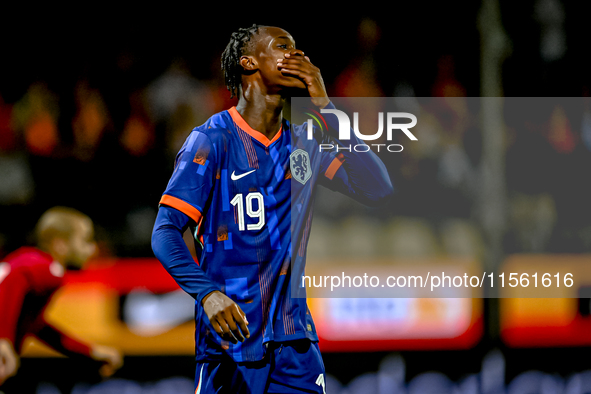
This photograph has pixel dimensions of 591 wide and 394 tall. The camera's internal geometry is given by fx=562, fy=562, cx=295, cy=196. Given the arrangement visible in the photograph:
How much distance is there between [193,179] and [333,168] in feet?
1.69

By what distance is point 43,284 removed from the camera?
3.03m

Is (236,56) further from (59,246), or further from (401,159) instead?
(59,246)

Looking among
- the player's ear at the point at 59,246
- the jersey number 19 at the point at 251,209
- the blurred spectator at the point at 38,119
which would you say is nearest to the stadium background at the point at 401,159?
the blurred spectator at the point at 38,119

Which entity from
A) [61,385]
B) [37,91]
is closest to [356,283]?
[61,385]

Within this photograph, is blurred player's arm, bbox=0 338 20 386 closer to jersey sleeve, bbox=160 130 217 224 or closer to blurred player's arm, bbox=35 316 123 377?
blurred player's arm, bbox=35 316 123 377

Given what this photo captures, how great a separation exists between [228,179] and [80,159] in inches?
83.3

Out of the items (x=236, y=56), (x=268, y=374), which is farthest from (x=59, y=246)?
(x=268, y=374)

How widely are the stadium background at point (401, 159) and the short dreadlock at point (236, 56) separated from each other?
1.36m

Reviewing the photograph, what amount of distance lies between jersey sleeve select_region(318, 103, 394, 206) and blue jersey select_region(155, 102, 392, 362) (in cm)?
16

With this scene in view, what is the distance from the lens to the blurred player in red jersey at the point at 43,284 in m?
2.92

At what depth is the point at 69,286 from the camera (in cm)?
328

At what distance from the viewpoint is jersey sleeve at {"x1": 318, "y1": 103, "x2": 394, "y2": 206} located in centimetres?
180

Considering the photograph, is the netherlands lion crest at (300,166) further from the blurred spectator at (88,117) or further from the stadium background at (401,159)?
the blurred spectator at (88,117)

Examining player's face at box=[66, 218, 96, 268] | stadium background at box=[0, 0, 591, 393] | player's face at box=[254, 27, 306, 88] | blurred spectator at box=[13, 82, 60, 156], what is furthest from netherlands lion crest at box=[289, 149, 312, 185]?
blurred spectator at box=[13, 82, 60, 156]
